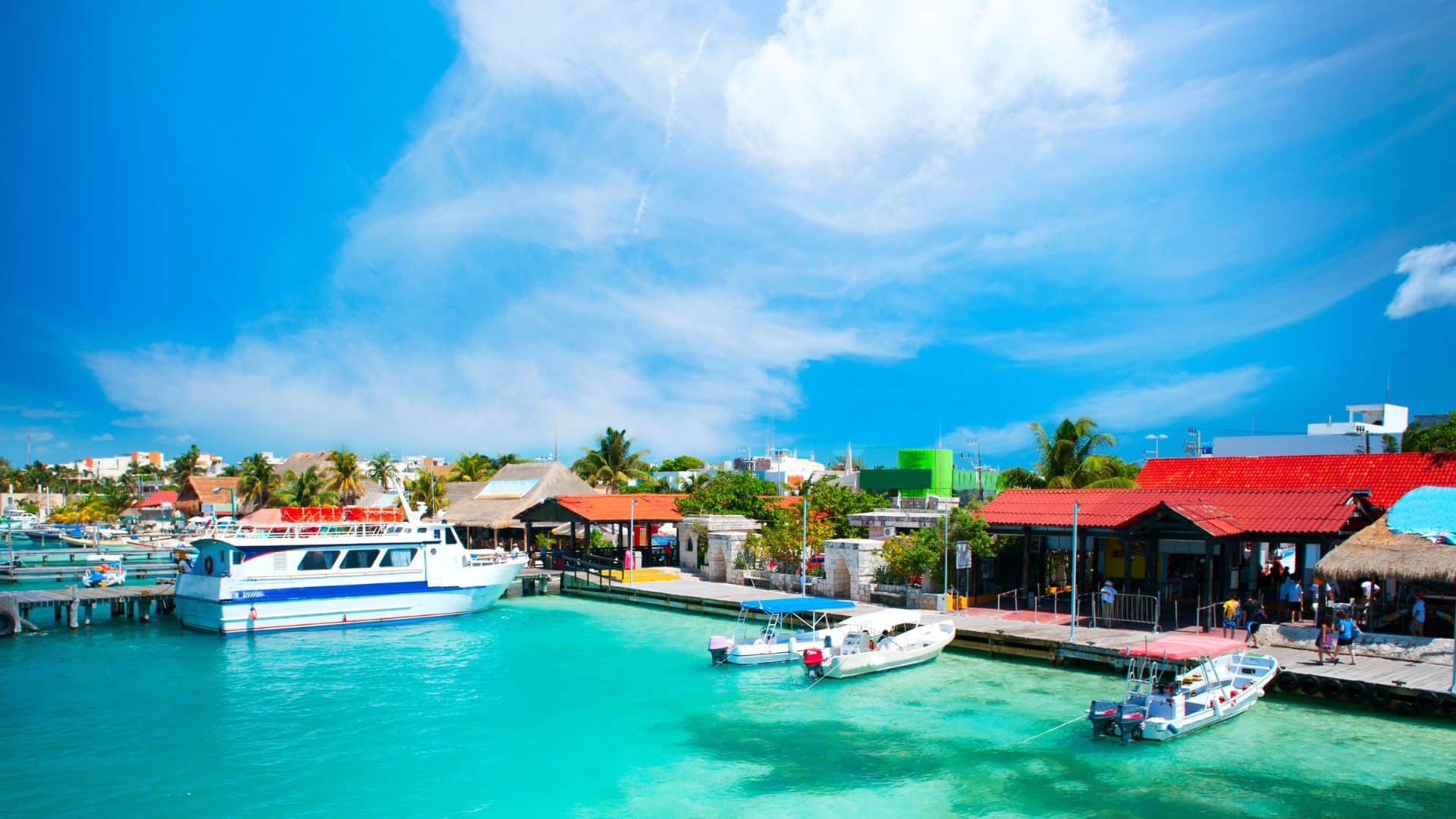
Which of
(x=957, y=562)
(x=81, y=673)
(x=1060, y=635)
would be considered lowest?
(x=81, y=673)

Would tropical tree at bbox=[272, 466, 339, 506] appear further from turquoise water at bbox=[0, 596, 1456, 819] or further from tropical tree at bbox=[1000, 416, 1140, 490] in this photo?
tropical tree at bbox=[1000, 416, 1140, 490]

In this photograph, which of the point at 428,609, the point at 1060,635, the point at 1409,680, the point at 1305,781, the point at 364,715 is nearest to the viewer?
the point at 1305,781

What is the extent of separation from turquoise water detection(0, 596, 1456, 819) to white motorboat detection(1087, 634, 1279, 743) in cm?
37

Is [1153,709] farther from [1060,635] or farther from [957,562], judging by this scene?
[957,562]

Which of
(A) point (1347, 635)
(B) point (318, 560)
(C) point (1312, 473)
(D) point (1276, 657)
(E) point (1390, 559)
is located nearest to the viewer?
(E) point (1390, 559)

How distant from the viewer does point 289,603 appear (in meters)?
32.9

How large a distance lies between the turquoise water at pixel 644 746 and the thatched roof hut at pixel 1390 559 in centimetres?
334

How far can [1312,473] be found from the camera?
3316cm

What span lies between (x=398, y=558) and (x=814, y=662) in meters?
19.4

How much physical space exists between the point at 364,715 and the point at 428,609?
15.5 meters

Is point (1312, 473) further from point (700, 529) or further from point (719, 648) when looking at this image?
point (700, 529)

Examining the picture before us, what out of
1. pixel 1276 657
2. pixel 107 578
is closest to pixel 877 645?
pixel 1276 657

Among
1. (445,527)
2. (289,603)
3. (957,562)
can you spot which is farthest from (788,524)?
(289,603)

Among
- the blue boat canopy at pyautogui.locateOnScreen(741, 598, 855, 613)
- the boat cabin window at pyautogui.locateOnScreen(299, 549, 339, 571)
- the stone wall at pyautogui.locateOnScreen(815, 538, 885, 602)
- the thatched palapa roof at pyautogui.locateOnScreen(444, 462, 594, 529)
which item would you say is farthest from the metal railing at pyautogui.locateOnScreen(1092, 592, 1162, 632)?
the thatched palapa roof at pyautogui.locateOnScreen(444, 462, 594, 529)
